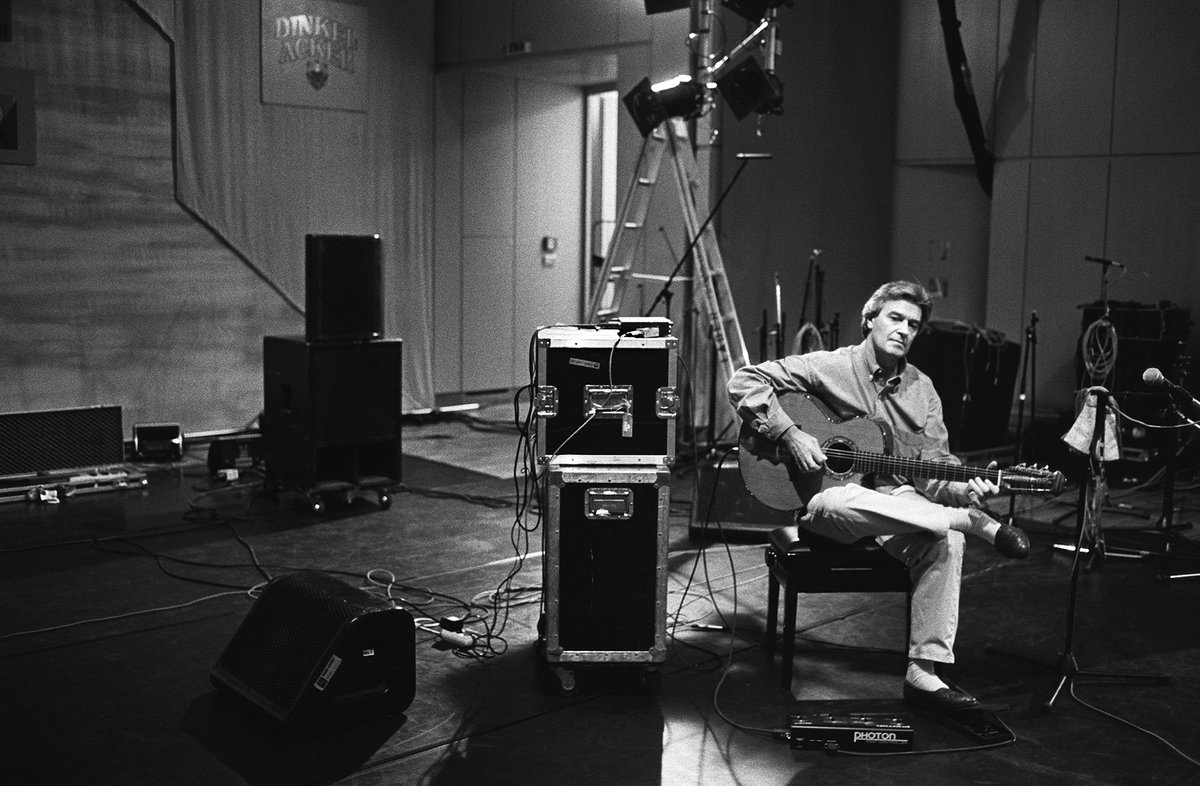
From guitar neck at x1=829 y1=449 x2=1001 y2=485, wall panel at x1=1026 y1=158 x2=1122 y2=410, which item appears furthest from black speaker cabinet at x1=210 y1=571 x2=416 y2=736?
wall panel at x1=1026 y1=158 x2=1122 y2=410

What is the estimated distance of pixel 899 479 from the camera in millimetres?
4281

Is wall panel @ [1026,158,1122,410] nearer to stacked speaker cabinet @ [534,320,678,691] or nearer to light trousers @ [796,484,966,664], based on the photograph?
light trousers @ [796,484,966,664]

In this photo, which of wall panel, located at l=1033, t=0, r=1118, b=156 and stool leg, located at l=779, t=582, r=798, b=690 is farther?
wall panel, located at l=1033, t=0, r=1118, b=156

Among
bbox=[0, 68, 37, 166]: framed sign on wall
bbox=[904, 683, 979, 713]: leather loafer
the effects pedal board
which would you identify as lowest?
the effects pedal board

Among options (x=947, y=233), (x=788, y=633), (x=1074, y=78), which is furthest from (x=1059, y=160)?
(x=788, y=633)

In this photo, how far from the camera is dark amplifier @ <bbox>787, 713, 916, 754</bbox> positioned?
363 cm

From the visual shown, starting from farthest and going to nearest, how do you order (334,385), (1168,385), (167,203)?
(167,203) → (334,385) → (1168,385)

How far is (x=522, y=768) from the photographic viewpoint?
348cm

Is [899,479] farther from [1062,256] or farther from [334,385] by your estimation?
[1062,256]

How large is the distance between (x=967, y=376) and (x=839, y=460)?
13.5ft

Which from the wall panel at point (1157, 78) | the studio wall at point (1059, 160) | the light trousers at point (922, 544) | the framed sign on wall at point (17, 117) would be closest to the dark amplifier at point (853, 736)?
the light trousers at point (922, 544)

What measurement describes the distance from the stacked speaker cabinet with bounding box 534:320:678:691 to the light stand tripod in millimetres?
1310

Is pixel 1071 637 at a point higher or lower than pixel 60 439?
lower

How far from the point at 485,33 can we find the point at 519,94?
88 cm
